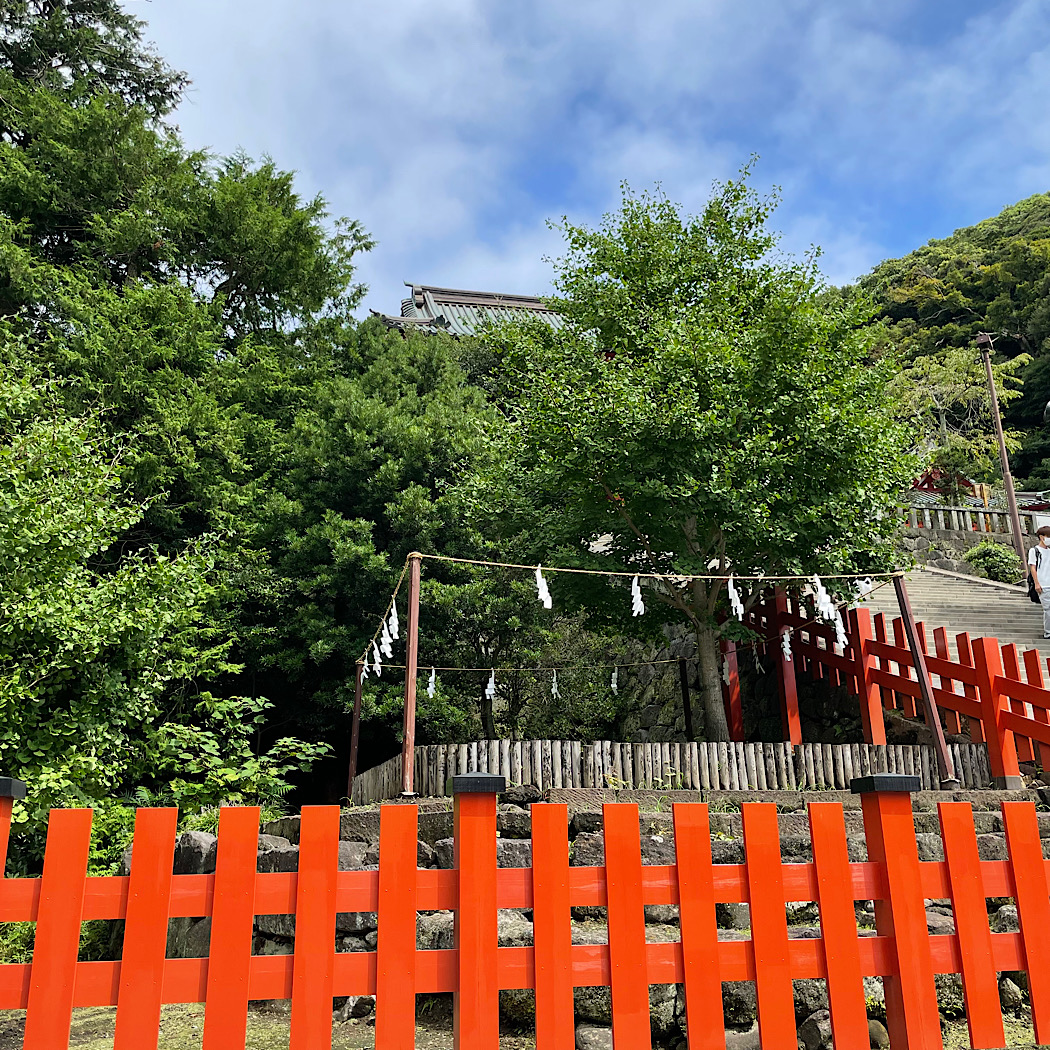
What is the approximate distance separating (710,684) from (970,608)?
6.52 meters

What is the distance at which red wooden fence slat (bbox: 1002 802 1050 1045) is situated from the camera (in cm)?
285

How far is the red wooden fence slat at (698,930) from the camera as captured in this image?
2666mm

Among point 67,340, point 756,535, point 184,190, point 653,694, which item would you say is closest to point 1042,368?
point 653,694

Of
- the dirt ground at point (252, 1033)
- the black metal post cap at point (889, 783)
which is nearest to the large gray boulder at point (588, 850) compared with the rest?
the dirt ground at point (252, 1033)

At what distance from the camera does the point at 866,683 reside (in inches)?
382

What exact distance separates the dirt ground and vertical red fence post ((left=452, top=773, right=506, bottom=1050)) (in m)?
0.90

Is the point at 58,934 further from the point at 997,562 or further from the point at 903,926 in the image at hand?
the point at 997,562

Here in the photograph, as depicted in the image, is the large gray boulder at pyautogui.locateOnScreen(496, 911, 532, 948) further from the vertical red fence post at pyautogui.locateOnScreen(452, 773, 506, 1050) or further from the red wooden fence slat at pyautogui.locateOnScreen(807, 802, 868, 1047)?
the red wooden fence slat at pyautogui.locateOnScreen(807, 802, 868, 1047)

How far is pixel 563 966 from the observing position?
8.70 ft

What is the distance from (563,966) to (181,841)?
13.3 ft

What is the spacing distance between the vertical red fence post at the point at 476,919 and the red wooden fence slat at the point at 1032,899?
1829 millimetres

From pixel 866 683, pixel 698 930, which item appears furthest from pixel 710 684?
pixel 698 930

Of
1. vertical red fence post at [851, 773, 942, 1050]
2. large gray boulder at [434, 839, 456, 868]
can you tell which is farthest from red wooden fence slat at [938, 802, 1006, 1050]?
large gray boulder at [434, 839, 456, 868]

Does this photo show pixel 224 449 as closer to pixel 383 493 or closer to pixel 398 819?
pixel 383 493
